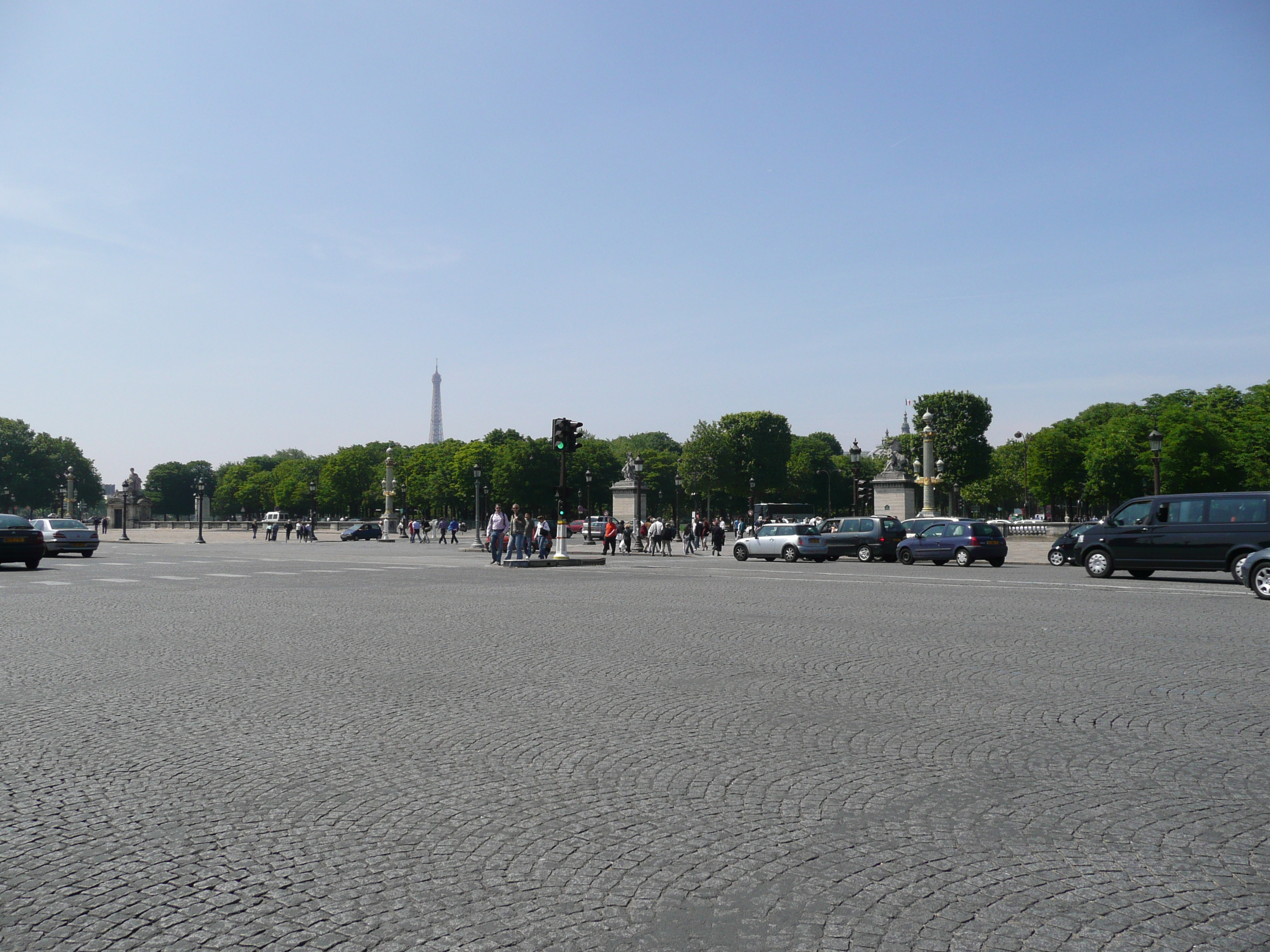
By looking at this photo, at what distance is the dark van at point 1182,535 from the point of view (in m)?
20.0

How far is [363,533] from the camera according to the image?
70875 mm

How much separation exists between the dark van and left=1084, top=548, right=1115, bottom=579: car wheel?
13 mm

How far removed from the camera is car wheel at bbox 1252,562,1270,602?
16.1 metres

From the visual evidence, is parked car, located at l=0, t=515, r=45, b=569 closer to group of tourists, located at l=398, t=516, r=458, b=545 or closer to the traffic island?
the traffic island

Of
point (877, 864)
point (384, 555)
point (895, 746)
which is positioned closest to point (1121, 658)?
point (895, 746)

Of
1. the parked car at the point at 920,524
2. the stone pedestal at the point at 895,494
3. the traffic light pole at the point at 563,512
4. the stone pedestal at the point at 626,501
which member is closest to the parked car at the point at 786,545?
the parked car at the point at 920,524

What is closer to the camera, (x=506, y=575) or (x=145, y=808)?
(x=145, y=808)

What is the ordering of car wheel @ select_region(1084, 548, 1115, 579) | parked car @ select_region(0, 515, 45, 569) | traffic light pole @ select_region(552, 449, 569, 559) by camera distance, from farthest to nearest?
traffic light pole @ select_region(552, 449, 569, 559) < parked car @ select_region(0, 515, 45, 569) < car wheel @ select_region(1084, 548, 1115, 579)

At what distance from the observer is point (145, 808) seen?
4.63m

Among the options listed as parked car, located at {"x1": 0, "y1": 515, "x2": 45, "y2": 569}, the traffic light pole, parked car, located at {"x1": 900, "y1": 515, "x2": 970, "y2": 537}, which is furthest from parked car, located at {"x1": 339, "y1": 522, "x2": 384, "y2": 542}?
parked car, located at {"x1": 900, "y1": 515, "x2": 970, "y2": 537}

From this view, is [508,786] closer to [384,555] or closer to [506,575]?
[506,575]

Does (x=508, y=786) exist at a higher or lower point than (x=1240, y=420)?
lower

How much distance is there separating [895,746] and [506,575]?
19.3m

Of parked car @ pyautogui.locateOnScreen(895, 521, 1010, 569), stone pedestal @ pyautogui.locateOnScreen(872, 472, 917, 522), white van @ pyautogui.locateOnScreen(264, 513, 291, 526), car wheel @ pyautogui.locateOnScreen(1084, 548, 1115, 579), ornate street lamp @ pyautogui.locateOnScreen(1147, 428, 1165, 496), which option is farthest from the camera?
white van @ pyautogui.locateOnScreen(264, 513, 291, 526)
